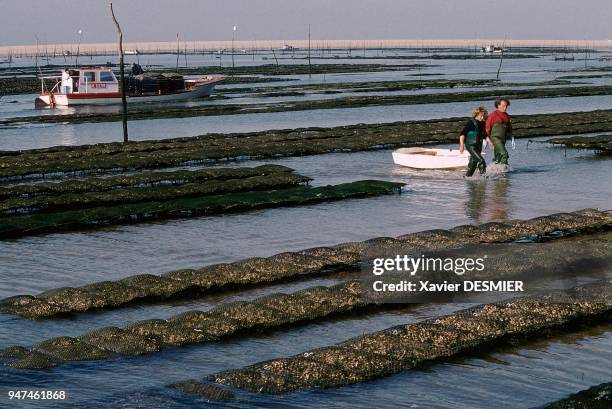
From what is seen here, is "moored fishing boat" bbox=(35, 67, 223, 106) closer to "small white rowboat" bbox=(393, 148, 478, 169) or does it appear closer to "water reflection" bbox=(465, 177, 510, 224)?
"small white rowboat" bbox=(393, 148, 478, 169)

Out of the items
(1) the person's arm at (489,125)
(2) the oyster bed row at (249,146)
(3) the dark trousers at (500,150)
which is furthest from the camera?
(2) the oyster bed row at (249,146)

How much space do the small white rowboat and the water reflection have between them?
1.79m

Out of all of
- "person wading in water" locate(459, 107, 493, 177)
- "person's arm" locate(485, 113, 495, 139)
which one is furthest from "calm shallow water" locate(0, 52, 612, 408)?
"person's arm" locate(485, 113, 495, 139)

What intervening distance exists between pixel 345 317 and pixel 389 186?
44.4ft

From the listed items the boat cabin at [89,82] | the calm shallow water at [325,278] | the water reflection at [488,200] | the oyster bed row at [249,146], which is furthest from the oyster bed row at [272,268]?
the boat cabin at [89,82]

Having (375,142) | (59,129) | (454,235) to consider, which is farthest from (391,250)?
(59,129)

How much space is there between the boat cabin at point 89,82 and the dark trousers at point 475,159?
53.7m

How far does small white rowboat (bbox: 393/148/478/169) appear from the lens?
3250 centimetres

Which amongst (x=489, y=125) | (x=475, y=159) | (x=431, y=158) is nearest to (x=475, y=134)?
(x=489, y=125)

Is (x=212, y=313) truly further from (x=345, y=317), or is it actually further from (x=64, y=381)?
(x=64, y=381)

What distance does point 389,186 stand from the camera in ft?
95.8

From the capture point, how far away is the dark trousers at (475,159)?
96.9 feet

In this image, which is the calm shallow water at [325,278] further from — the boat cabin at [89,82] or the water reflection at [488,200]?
the boat cabin at [89,82]

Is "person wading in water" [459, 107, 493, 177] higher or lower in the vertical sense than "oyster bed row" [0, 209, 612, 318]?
higher
